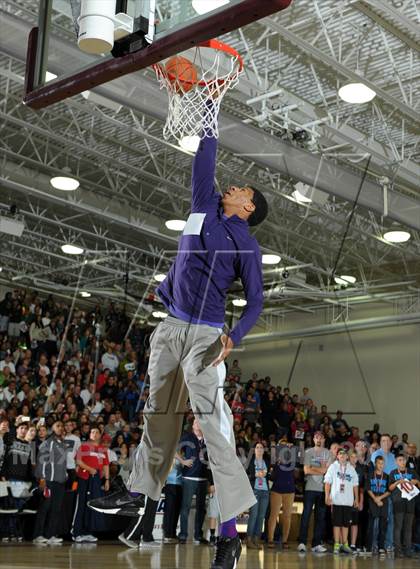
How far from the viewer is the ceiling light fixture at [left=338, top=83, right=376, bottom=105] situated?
41.0 ft

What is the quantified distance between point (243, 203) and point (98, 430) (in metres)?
8.55

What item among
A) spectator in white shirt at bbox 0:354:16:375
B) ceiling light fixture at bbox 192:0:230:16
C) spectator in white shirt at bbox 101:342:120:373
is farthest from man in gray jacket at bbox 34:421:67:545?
spectator in white shirt at bbox 101:342:120:373

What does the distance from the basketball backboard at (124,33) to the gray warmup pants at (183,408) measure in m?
1.61

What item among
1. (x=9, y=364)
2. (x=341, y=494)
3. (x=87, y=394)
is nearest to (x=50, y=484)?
(x=341, y=494)

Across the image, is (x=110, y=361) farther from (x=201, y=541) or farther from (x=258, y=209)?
(x=258, y=209)

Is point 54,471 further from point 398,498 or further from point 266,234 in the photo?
point 266,234

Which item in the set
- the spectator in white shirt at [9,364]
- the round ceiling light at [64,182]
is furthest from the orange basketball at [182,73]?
the spectator in white shirt at [9,364]

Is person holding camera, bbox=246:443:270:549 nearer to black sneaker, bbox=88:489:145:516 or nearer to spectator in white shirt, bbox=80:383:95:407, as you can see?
spectator in white shirt, bbox=80:383:95:407

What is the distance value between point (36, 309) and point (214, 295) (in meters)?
16.9

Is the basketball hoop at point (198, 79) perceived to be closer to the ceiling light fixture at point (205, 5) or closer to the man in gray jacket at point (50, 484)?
the ceiling light fixture at point (205, 5)

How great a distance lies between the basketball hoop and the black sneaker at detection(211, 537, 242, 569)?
8.13ft

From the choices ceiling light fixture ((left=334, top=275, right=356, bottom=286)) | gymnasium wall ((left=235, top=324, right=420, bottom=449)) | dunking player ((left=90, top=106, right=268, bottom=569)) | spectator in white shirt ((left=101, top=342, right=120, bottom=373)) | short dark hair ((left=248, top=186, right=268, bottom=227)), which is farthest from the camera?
gymnasium wall ((left=235, top=324, right=420, bottom=449))

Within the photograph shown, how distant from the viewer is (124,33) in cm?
489

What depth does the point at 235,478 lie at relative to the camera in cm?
423
